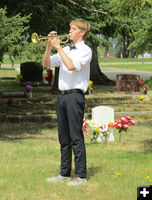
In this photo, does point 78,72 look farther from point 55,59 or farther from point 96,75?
point 96,75

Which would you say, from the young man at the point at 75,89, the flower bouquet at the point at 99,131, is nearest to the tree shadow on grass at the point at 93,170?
the young man at the point at 75,89

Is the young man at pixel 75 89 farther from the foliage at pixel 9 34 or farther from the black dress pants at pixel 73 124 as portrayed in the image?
the foliage at pixel 9 34

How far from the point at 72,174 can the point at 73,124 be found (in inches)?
42.9

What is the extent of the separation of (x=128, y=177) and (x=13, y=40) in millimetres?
5766

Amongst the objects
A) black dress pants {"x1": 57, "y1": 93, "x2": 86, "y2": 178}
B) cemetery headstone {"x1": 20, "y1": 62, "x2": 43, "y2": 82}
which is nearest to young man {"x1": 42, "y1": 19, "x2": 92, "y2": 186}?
black dress pants {"x1": 57, "y1": 93, "x2": 86, "y2": 178}

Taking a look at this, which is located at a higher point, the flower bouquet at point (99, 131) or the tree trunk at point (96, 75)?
the flower bouquet at point (99, 131)

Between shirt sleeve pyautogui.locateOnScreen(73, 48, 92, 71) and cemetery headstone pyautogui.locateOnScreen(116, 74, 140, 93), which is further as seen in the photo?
cemetery headstone pyautogui.locateOnScreen(116, 74, 140, 93)

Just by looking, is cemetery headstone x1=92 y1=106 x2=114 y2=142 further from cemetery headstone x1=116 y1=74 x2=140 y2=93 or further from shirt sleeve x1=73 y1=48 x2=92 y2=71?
cemetery headstone x1=116 y1=74 x2=140 y2=93

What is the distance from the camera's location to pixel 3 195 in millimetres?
5625

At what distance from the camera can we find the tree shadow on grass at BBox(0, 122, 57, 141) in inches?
462

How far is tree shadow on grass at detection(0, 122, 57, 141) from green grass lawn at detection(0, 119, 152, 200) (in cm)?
3

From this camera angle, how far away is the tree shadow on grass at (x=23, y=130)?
38.5 feet

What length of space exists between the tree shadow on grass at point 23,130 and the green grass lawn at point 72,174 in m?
0.03

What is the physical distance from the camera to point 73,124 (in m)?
6.05
